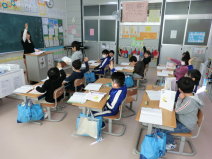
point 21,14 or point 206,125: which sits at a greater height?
point 21,14

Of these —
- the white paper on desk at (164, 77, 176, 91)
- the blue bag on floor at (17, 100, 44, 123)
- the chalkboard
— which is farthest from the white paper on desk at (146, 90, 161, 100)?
the chalkboard

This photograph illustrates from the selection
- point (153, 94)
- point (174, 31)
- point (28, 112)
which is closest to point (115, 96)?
point (153, 94)

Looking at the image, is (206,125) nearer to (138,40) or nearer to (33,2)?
(138,40)

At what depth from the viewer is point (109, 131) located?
101 inches

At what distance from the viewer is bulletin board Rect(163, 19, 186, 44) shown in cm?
625

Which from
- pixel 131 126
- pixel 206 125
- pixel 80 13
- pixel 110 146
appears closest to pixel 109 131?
pixel 110 146

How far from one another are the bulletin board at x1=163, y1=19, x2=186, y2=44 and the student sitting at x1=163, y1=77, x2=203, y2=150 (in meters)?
5.18

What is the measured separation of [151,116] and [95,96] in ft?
2.80

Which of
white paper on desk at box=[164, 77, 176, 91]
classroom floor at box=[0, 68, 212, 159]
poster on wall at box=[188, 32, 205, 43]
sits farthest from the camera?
poster on wall at box=[188, 32, 205, 43]

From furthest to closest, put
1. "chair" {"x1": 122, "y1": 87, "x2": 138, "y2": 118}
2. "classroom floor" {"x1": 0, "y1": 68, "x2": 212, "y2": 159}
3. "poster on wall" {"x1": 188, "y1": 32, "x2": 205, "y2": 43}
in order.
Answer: "poster on wall" {"x1": 188, "y1": 32, "x2": 205, "y2": 43} → "chair" {"x1": 122, "y1": 87, "x2": 138, "y2": 118} → "classroom floor" {"x1": 0, "y1": 68, "x2": 212, "y2": 159}

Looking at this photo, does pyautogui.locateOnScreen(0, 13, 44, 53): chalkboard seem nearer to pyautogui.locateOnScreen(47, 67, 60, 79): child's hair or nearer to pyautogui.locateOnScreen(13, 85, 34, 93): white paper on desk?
pyautogui.locateOnScreen(13, 85, 34, 93): white paper on desk

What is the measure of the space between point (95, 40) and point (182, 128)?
6.43 metres

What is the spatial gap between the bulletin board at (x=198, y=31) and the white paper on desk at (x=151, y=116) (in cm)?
542

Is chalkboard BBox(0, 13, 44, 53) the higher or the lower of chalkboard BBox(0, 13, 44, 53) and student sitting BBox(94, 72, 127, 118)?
the higher
